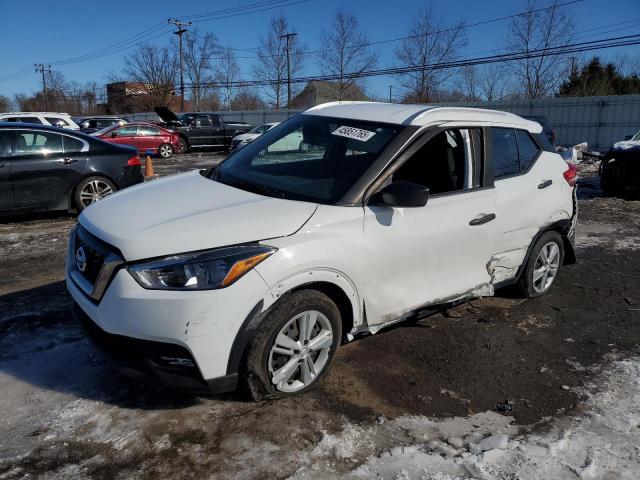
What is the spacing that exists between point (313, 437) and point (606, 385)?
6.86ft

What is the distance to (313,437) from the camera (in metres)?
2.92

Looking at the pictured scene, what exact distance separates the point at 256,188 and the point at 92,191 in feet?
18.4

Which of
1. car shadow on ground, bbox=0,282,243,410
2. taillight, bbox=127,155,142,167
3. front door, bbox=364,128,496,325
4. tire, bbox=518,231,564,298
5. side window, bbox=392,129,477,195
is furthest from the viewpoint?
taillight, bbox=127,155,142,167

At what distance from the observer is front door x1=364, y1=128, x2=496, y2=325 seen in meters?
3.42

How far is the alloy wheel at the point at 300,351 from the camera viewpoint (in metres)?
3.09

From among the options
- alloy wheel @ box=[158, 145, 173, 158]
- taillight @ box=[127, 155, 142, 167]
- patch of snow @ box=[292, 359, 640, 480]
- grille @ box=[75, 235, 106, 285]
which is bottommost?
patch of snow @ box=[292, 359, 640, 480]

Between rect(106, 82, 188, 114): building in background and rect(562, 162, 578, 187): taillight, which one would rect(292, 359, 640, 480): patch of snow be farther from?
rect(106, 82, 188, 114): building in background

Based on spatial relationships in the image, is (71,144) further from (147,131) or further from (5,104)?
(5,104)

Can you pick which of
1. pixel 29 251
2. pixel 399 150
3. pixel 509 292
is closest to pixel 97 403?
pixel 399 150

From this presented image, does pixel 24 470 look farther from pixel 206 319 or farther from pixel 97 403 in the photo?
pixel 206 319

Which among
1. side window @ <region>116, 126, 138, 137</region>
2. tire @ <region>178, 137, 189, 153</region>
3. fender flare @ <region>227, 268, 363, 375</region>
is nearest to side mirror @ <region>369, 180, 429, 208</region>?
fender flare @ <region>227, 268, 363, 375</region>

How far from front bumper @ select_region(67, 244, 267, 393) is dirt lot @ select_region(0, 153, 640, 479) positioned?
1.17 feet

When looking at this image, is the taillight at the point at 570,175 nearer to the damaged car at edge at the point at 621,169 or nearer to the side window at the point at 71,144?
the side window at the point at 71,144

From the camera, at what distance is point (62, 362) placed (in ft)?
12.1
